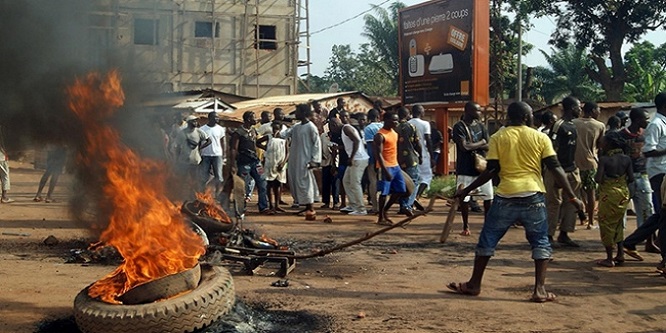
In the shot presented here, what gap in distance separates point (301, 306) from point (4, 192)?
33.7 ft

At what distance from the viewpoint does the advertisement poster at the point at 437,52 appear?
19.5 metres

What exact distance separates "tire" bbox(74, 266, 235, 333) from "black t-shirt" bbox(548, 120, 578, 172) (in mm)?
5598

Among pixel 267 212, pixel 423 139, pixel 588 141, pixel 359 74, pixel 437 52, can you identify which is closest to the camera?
pixel 588 141

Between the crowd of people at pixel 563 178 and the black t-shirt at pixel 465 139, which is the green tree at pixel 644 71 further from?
the black t-shirt at pixel 465 139

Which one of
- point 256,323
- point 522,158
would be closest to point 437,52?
point 522,158

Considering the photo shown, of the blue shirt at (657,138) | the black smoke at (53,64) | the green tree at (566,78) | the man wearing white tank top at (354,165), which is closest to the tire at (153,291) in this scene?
the black smoke at (53,64)

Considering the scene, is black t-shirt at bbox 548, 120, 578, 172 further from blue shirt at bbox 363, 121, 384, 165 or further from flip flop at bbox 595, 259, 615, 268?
blue shirt at bbox 363, 121, 384, 165

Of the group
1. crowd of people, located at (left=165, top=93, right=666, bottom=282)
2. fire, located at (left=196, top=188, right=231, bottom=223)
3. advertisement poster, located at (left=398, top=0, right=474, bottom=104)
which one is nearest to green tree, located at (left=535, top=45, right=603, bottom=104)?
advertisement poster, located at (left=398, top=0, right=474, bottom=104)

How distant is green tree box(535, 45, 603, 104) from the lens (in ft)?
130

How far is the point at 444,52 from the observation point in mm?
20453

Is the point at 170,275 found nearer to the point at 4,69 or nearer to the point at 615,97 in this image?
the point at 4,69

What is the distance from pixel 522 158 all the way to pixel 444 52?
1439 centimetres

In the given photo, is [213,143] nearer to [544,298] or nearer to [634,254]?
[634,254]

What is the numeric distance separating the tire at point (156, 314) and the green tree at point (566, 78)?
37.2 meters
